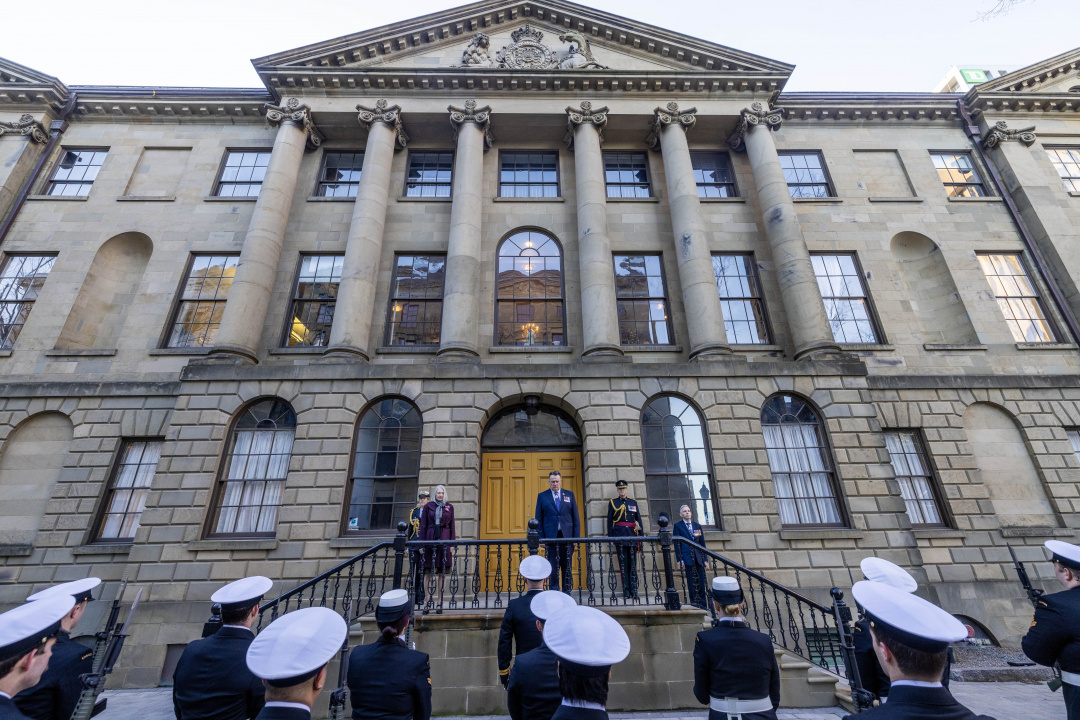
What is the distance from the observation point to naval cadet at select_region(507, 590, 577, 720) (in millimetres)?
3932

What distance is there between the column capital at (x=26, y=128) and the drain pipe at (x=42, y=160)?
363 millimetres

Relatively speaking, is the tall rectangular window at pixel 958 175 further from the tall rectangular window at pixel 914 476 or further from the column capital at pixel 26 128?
the column capital at pixel 26 128

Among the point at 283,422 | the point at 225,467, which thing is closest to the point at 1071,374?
the point at 283,422

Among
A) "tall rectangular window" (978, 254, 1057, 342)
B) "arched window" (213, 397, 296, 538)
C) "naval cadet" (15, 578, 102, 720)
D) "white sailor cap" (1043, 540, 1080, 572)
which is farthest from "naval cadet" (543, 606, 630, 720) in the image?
"tall rectangular window" (978, 254, 1057, 342)

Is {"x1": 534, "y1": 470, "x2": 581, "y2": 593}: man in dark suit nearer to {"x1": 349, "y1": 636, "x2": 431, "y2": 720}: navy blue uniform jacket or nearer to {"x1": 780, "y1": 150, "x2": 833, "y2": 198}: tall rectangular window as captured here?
{"x1": 349, "y1": 636, "x2": 431, "y2": 720}: navy blue uniform jacket

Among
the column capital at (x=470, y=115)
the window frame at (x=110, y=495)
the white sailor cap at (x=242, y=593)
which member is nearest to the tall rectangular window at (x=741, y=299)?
the column capital at (x=470, y=115)

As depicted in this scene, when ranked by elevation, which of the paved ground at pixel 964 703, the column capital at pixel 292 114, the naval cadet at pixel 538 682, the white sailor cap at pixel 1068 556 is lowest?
the paved ground at pixel 964 703

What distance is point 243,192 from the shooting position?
17031 millimetres

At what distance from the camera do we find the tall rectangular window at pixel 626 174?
1722cm

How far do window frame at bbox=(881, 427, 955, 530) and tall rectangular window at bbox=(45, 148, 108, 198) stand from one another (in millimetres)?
26648

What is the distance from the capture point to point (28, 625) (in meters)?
2.67

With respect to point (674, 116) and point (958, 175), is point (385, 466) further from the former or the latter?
point (958, 175)

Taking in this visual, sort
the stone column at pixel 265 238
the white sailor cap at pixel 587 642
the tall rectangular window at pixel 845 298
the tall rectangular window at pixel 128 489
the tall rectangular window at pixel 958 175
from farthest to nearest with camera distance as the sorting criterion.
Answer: the tall rectangular window at pixel 958 175
the tall rectangular window at pixel 845 298
the stone column at pixel 265 238
the tall rectangular window at pixel 128 489
the white sailor cap at pixel 587 642

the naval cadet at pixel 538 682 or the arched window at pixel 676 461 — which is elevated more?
the arched window at pixel 676 461
